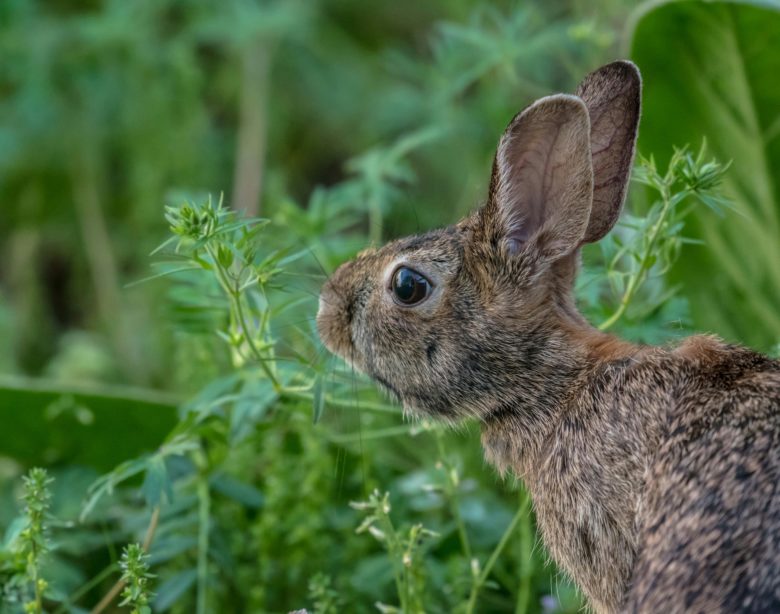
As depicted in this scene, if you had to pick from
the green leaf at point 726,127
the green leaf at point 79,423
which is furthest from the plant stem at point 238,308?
the green leaf at point 726,127

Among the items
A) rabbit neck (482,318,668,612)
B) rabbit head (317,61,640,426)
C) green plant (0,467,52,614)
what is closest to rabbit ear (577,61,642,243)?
rabbit head (317,61,640,426)

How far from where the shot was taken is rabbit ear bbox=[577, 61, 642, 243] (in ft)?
10.1

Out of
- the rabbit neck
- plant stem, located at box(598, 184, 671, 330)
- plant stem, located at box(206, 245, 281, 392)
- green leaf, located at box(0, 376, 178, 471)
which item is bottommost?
the rabbit neck

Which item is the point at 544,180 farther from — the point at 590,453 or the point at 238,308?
the point at 238,308

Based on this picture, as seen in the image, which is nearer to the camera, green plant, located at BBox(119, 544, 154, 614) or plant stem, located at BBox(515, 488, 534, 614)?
green plant, located at BBox(119, 544, 154, 614)

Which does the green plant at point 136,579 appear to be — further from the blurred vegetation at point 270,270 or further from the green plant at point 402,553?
the green plant at point 402,553

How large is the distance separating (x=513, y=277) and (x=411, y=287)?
245 mm

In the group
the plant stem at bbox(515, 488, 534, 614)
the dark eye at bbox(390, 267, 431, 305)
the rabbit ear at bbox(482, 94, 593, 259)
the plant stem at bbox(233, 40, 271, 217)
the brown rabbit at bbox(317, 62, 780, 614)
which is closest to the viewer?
the brown rabbit at bbox(317, 62, 780, 614)

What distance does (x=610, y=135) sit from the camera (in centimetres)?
312

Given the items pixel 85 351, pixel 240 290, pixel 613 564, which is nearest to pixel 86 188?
pixel 85 351

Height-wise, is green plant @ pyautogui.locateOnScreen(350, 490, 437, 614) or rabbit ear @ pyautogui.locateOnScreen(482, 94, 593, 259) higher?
rabbit ear @ pyautogui.locateOnScreen(482, 94, 593, 259)

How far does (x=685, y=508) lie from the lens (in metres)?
2.54

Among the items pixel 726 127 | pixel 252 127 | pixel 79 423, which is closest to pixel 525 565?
pixel 79 423

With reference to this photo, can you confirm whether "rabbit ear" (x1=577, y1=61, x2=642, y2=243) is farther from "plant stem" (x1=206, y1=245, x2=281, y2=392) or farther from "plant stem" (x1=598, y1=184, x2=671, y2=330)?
"plant stem" (x1=206, y1=245, x2=281, y2=392)
